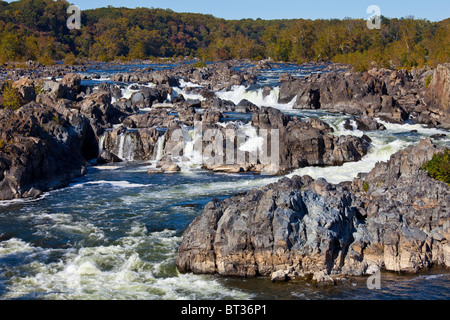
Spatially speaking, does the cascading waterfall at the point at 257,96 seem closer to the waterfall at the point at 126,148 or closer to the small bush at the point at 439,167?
the waterfall at the point at 126,148

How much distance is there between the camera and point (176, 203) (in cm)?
2681

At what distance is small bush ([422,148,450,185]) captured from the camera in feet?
72.8

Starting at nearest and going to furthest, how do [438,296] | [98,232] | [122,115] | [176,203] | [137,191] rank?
[438,296], [98,232], [176,203], [137,191], [122,115]

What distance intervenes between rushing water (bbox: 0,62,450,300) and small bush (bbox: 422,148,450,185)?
20.3 feet

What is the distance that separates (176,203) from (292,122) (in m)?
15.3

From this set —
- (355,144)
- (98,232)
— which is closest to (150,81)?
(355,144)

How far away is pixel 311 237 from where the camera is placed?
57.0 ft

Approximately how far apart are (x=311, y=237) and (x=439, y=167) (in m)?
8.98

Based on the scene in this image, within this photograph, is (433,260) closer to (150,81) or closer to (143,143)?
(143,143)

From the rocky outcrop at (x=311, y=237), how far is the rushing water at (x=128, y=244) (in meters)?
0.57

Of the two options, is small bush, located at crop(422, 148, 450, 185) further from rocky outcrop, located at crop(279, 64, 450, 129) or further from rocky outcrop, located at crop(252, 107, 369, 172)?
rocky outcrop, located at crop(279, 64, 450, 129)

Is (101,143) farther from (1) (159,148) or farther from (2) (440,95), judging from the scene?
(2) (440,95)

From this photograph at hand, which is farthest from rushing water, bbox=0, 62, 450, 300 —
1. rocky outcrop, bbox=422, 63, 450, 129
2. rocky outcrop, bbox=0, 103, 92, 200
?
rocky outcrop, bbox=422, 63, 450, 129

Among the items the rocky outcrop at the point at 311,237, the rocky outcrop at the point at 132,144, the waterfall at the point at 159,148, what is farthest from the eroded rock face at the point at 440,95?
the rocky outcrop at the point at 311,237
